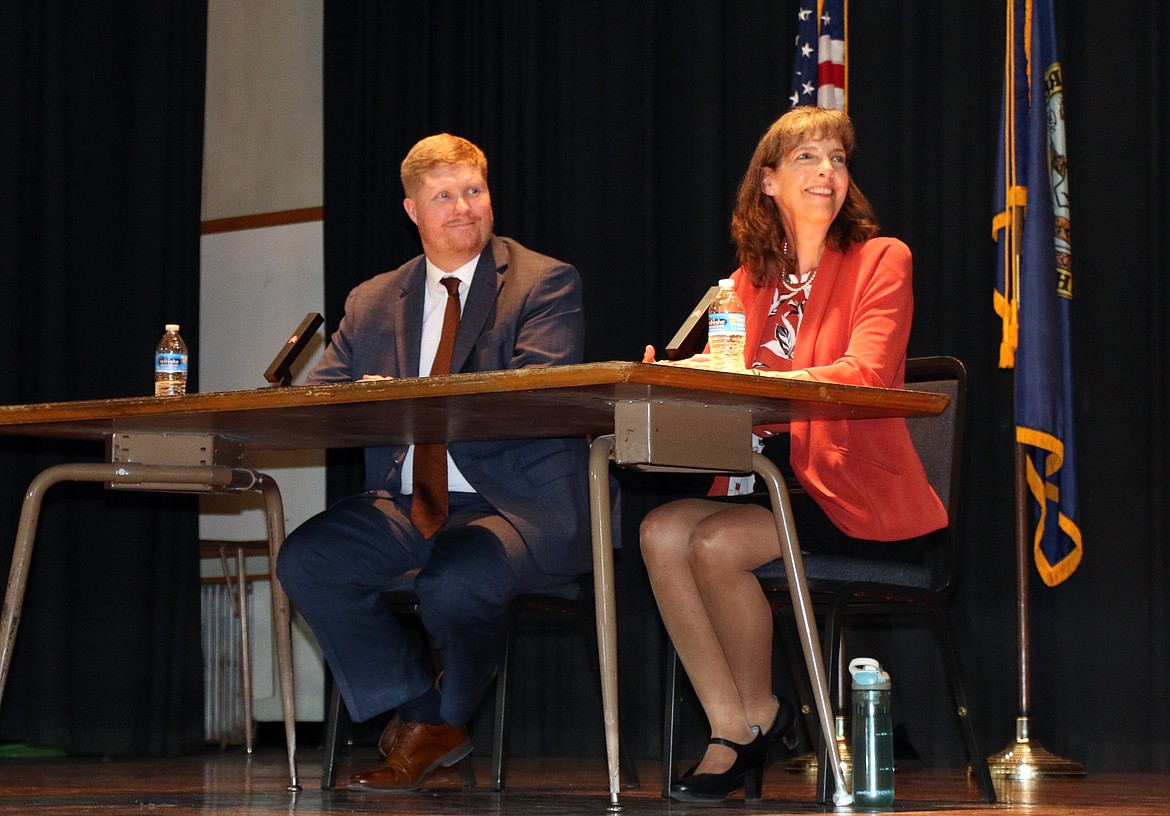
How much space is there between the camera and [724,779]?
2.48m

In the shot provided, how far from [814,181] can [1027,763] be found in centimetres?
156

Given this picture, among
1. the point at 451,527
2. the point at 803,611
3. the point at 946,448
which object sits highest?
the point at 946,448

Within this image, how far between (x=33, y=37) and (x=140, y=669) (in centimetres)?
196

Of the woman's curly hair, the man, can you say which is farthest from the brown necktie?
the woman's curly hair

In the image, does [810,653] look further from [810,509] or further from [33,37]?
[33,37]

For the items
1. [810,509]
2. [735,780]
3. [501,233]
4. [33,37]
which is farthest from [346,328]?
[33,37]

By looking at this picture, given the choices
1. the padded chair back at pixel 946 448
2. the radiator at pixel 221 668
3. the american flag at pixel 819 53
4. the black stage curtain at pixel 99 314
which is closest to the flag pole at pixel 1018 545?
the american flag at pixel 819 53

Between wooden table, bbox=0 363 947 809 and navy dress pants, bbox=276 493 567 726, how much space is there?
0.72ft

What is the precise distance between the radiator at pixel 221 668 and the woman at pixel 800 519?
9.36 ft

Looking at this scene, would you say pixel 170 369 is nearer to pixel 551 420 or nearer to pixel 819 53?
pixel 551 420

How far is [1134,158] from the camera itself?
3.88 meters

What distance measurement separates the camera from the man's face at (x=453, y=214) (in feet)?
10.2

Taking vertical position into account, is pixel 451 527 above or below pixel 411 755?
above

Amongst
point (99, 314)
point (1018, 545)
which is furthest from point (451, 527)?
point (99, 314)
